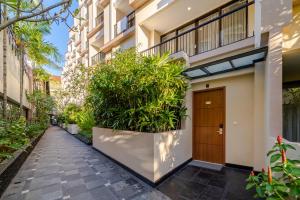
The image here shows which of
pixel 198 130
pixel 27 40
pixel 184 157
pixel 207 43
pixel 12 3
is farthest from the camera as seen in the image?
pixel 27 40

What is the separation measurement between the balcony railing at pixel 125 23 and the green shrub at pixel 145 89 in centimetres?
577

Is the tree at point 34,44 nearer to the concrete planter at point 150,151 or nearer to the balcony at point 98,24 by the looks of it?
the balcony at point 98,24

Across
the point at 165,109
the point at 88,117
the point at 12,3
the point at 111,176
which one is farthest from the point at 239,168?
the point at 88,117

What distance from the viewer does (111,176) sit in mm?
4016

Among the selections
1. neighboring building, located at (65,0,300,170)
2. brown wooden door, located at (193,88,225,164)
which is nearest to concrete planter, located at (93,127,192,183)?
brown wooden door, located at (193,88,225,164)

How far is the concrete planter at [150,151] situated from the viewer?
3534 mm

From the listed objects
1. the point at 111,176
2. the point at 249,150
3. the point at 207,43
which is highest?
the point at 207,43

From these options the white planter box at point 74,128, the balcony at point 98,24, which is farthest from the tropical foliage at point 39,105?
the balcony at point 98,24

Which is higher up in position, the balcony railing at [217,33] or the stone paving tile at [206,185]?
the balcony railing at [217,33]

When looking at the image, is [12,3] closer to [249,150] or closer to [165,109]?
[165,109]

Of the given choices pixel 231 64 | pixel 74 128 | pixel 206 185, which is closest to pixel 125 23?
pixel 231 64

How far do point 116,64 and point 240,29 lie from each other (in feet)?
15.0

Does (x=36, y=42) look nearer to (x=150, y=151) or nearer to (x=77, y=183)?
(x=77, y=183)

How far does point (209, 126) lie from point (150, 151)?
8.58 feet
